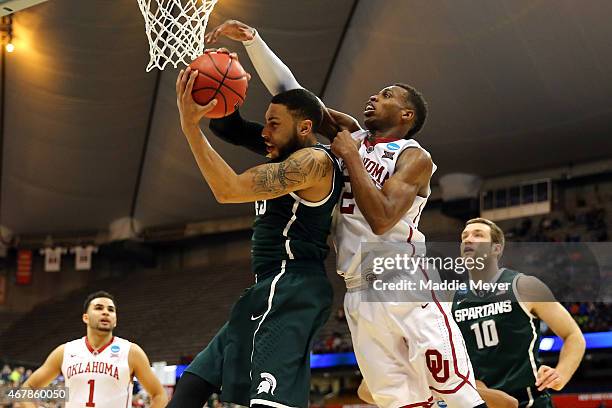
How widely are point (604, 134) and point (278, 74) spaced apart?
18449 millimetres

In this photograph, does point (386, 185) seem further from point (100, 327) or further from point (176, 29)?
point (100, 327)

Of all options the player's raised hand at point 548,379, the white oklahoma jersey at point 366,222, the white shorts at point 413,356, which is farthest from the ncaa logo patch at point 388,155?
the player's raised hand at point 548,379

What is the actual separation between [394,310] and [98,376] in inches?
155

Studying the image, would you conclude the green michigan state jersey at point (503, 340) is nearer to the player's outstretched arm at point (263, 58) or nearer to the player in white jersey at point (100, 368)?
the player's outstretched arm at point (263, 58)

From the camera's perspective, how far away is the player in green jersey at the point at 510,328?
5.32m

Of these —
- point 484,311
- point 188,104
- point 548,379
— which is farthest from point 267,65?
point 548,379

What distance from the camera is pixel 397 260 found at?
4.31 metres

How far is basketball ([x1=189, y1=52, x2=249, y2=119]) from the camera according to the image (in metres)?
4.05

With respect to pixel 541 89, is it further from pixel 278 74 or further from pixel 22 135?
pixel 278 74

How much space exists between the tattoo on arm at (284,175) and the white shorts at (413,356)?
2.23 feet

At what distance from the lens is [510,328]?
17.7 feet

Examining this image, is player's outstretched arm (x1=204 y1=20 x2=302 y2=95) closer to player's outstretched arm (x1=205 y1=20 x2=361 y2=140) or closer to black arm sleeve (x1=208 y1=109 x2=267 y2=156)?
player's outstretched arm (x1=205 y1=20 x2=361 y2=140)

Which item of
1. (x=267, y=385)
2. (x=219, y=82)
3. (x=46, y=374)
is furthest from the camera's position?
(x=46, y=374)

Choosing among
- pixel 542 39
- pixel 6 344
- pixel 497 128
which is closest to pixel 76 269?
pixel 6 344
